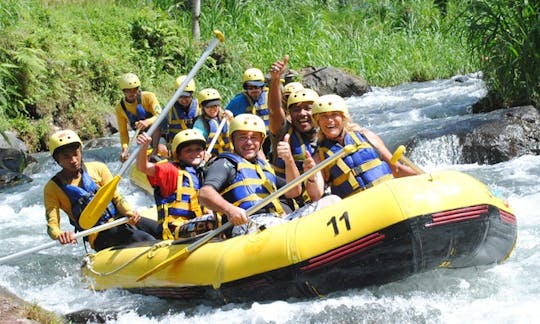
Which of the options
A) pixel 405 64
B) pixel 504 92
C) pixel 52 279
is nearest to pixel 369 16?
pixel 405 64

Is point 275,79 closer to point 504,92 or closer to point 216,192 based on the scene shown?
point 216,192

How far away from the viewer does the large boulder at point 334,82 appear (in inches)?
618

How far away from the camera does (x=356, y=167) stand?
5457 mm

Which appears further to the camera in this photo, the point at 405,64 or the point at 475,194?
the point at 405,64

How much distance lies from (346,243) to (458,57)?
Result: 1268cm

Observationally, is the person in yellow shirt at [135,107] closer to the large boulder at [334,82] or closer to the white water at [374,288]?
the white water at [374,288]

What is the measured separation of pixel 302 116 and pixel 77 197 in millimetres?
1745

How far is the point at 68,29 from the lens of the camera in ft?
48.4

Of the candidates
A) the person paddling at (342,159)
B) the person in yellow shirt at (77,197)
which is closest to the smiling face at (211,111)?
the person in yellow shirt at (77,197)

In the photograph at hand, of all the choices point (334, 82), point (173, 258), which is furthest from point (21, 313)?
point (334, 82)

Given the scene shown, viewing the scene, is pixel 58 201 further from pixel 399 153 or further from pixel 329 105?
pixel 399 153

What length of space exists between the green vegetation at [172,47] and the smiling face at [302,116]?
240 inches

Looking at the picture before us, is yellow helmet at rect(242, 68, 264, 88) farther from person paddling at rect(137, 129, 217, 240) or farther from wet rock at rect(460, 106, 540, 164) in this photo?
wet rock at rect(460, 106, 540, 164)

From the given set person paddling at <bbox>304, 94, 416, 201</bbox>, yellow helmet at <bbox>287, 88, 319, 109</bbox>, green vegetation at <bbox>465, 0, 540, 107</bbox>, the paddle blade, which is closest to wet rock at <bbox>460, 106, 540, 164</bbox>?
green vegetation at <bbox>465, 0, 540, 107</bbox>
